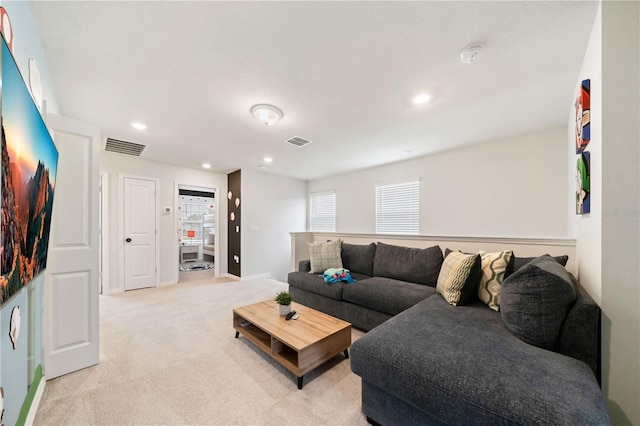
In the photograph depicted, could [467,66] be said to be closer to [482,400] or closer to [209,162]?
[482,400]

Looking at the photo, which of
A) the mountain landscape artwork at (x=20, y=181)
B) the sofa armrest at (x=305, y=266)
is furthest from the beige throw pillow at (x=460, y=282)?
the mountain landscape artwork at (x=20, y=181)

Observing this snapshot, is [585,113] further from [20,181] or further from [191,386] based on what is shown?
[191,386]

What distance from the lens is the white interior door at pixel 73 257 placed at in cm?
189

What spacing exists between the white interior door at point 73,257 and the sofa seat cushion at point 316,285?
2.13 metres

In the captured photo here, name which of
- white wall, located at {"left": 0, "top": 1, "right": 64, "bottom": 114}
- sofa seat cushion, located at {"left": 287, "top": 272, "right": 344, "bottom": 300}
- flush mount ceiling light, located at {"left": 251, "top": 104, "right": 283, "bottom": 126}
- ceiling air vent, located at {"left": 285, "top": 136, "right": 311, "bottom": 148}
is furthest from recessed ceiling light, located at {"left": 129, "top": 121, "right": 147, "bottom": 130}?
sofa seat cushion, located at {"left": 287, "top": 272, "right": 344, "bottom": 300}

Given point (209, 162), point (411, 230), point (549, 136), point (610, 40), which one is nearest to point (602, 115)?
point (610, 40)

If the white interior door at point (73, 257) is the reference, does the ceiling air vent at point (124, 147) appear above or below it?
above

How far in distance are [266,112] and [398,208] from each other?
3.09 metres

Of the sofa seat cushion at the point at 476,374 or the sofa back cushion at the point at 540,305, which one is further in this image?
the sofa back cushion at the point at 540,305

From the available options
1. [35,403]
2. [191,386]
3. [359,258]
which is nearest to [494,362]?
[191,386]

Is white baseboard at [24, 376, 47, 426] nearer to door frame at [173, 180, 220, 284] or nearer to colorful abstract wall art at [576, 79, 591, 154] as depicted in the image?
door frame at [173, 180, 220, 284]

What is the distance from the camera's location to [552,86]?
207cm

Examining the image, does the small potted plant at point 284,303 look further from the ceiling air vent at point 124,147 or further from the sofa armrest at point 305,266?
the ceiling air vent at point 124,147

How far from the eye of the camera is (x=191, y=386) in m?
1.79
